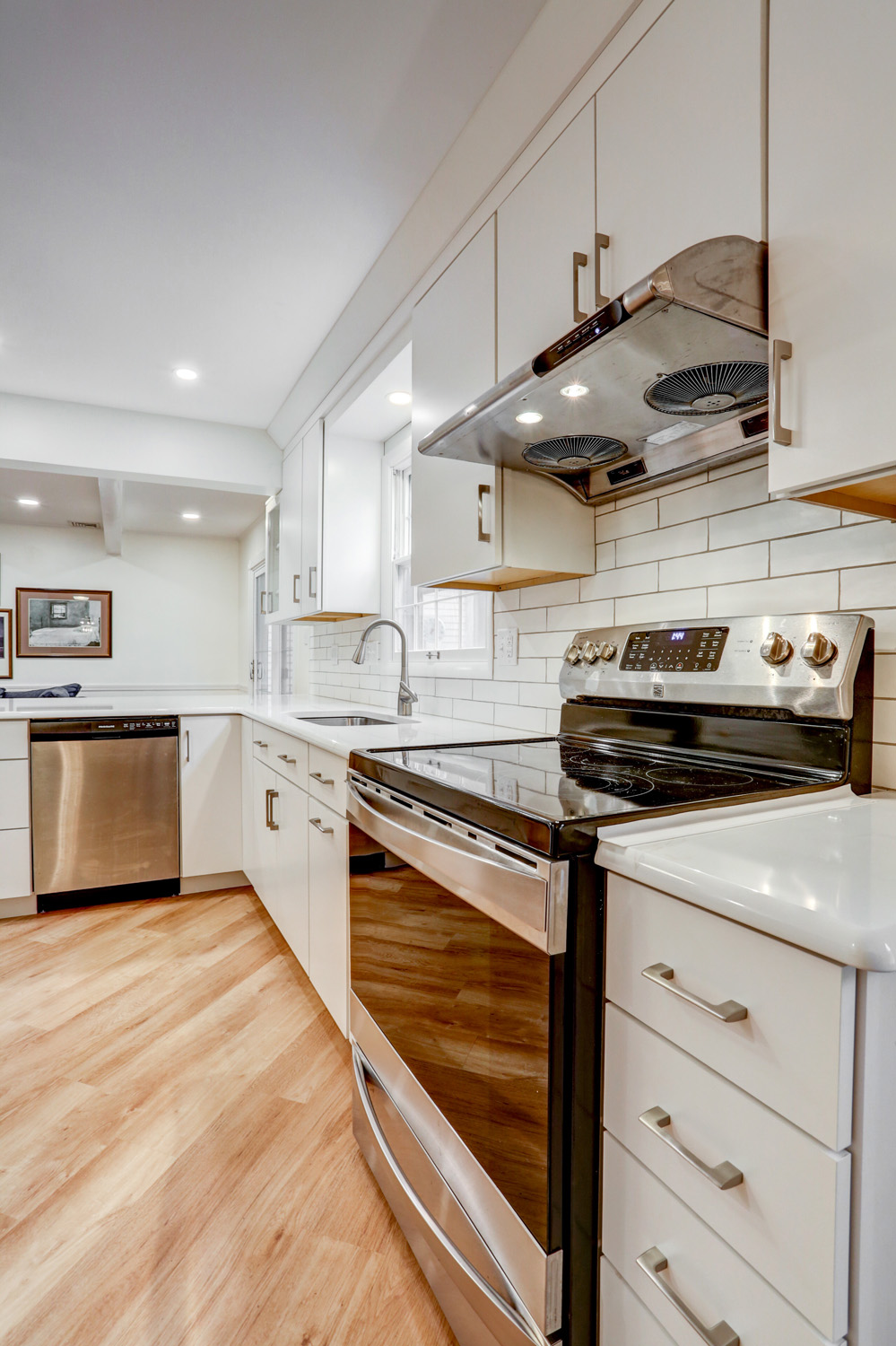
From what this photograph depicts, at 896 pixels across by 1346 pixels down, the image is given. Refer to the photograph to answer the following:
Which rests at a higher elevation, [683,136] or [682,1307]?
[683,136]

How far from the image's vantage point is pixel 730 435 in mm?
1350

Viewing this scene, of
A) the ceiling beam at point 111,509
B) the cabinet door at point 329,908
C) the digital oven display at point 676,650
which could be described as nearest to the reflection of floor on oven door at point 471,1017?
the cabinet door at point 329,908

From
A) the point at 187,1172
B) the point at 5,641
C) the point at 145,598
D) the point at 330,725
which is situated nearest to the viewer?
the point at 187,1172

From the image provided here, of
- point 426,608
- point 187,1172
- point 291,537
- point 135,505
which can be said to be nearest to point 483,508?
point 426,608

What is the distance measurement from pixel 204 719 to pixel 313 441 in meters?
1.46

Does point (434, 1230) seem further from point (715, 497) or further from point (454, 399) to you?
point (454, 399)

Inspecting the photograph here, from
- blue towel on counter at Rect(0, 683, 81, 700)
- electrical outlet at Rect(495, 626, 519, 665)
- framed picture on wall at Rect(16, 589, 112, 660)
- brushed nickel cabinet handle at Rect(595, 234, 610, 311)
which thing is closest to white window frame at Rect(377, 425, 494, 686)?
electrical outlet at Rect(495, 626, 519, 665)

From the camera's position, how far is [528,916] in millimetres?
853

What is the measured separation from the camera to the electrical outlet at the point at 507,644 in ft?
7.10

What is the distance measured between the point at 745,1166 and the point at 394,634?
8.89ft

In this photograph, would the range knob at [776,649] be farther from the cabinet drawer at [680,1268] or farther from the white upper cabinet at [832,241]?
the cabinet drawer at [680,1268]

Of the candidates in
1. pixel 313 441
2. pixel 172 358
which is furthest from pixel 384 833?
pixel 172 358

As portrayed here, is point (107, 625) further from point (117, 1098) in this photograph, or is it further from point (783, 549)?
point (783, 549)

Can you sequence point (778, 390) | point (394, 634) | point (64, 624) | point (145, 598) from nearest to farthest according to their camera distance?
1. point (778, 390)
2. point (394, 634)
3. point (64, 624)
4. point (145, 598)
